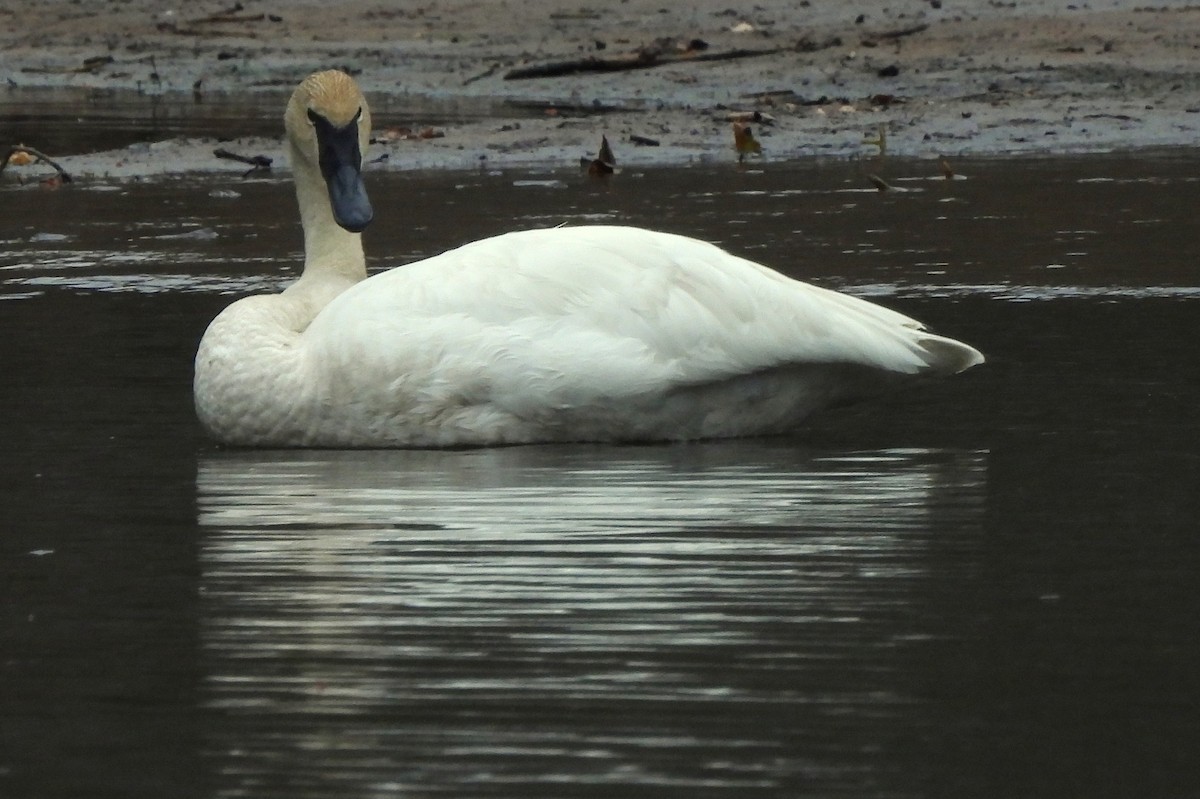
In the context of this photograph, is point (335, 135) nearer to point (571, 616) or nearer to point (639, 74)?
point (571, 616)

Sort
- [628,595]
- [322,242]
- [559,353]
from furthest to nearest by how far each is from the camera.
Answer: [322,242] < [559,353] < [628,595]

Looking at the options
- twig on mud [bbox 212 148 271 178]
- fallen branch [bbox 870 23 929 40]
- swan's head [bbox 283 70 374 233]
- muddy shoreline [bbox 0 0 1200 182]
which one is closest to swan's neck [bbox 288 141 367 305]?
swan's head [bbox 283 70 374 233]

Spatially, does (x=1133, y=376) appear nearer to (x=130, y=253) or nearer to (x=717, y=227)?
(x=717, y=227)

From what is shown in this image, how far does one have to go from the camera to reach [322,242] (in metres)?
7.88

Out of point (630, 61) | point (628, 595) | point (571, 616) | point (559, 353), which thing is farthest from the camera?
point (630, 61)

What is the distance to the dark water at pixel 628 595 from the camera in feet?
11.6

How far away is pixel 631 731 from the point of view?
3.65m

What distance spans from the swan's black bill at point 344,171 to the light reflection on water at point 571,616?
4.37 ft

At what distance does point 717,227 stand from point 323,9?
14.3 m

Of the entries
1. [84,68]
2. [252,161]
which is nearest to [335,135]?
[252,161]

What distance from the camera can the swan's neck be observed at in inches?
304

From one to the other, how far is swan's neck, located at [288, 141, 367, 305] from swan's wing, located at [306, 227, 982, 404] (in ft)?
3.05

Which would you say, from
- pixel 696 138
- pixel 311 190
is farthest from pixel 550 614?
pixel 696 138

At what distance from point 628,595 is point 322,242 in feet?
11.9
